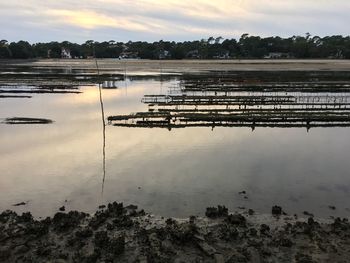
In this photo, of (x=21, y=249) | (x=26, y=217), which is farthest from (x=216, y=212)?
(x=26, y=217)

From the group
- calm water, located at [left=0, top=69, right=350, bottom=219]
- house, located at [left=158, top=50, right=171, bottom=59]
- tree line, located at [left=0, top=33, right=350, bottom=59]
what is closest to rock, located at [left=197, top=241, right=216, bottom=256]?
calm water, located at [left=0, top=69, right=350, bottom=219]

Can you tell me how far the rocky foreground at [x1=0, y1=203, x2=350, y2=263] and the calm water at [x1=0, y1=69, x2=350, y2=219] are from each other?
1.20 meters

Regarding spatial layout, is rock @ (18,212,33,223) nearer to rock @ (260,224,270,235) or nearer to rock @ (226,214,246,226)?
rock @ (226,214,246,226)

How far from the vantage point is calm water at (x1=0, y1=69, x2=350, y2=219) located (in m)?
14.8

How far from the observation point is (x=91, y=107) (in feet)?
126

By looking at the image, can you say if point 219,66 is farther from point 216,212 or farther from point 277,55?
point 216,212

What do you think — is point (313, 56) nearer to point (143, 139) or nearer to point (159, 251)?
point (143, 139)

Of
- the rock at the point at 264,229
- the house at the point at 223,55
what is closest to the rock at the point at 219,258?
the rock at the point at 264,229

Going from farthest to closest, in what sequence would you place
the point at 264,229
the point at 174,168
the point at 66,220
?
the point at 174,168 → the point at 66,220 → the point at 264,229

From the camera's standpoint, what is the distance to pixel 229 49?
18312 cm

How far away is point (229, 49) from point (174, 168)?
16983 cm

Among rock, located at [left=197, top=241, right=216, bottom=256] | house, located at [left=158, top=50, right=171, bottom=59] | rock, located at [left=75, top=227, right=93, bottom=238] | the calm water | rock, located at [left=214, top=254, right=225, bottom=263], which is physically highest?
house, located at [left=158, top=50, right=171, bottom=59]

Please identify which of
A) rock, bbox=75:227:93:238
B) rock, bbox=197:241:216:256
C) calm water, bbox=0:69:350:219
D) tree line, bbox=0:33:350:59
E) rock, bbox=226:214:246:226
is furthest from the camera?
tree line, bbox=0:33:350:59

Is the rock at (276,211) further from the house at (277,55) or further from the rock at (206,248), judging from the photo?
the house at (277,55)
